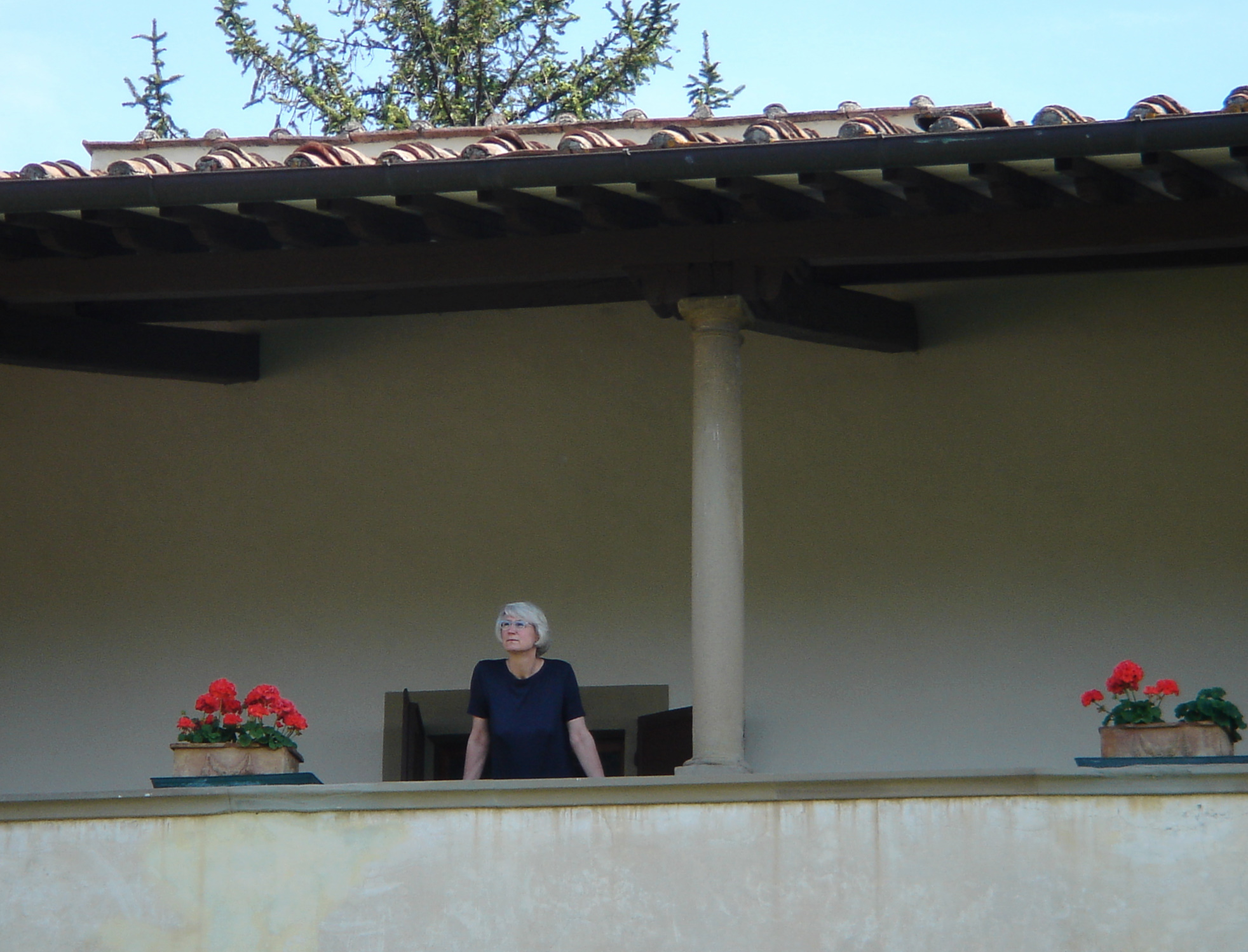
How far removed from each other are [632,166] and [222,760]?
7.53 ft

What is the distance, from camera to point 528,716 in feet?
20.3

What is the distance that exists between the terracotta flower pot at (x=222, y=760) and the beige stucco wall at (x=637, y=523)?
2.12 metres

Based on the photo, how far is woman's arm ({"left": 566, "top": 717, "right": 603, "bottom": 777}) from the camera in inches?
241

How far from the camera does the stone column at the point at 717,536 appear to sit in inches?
241

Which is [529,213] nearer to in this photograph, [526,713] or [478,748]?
[526,713]

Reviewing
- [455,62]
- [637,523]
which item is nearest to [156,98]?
[455,62]

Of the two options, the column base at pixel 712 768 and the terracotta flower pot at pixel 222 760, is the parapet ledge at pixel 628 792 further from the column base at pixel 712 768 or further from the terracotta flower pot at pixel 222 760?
the column base at pixel 712 768

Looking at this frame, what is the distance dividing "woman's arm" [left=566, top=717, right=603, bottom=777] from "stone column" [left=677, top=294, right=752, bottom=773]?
1.00 ft

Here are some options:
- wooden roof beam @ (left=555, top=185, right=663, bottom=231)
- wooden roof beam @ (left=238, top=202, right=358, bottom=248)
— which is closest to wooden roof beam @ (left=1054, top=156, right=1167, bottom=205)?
wooden roof beam @ (left=555, top=185, right=663, bottom=231)

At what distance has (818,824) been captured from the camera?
5.48 meters

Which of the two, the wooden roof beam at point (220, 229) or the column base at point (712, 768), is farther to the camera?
the wooden roof beam at point (220, 229)

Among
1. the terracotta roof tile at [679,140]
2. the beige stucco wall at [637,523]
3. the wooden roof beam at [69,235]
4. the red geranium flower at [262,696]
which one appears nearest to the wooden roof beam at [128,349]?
the beige stucco wall at [637,523]

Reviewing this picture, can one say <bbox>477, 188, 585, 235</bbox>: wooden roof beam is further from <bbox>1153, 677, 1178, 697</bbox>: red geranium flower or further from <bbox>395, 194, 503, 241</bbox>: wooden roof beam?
<bbox>1153, 677, 1178, 697</bbox>: red geranium flower

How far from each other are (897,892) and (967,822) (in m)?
0.29
